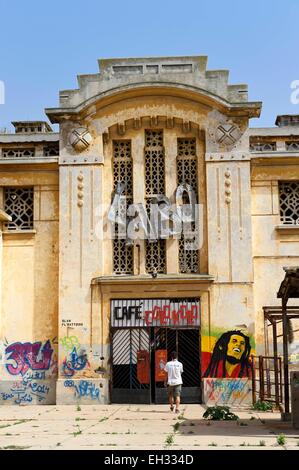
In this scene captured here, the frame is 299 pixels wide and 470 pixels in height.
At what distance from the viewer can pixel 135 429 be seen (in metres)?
16.1

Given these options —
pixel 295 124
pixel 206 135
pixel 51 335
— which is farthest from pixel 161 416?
pixel 295 124

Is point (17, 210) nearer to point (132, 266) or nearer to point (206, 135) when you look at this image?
point (132, 266)

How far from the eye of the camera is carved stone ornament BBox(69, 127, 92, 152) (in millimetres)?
24609

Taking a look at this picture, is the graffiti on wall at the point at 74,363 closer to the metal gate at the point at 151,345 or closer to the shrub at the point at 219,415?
the metal gate at the point at 151,345

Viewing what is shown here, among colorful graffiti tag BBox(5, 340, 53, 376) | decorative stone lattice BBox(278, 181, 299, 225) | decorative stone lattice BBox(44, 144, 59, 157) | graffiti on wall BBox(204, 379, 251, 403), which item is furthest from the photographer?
decorative stone lattice BBox(44, 144, 59, 157)

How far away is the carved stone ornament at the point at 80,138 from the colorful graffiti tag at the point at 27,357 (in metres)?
6.48

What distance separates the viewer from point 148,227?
960 inches

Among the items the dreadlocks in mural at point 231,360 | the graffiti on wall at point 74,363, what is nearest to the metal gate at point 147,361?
the dreadlocks in mural at point 231,360

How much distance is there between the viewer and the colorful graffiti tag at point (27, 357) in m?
24.0

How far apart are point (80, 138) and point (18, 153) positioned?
236 cm

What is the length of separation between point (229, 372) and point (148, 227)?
5338mm

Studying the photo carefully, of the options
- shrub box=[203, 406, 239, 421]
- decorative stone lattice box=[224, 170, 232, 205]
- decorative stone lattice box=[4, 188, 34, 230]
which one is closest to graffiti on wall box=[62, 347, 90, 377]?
decorative stone lattice box=[4, 188, 34, 230]

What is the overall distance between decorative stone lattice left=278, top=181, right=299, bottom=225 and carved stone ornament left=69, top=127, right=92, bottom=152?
21.6ft

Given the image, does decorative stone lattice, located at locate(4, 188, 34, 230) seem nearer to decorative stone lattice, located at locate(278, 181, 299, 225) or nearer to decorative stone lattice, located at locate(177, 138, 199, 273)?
decorative stone lattice, located at locate(177, 138, 199, 273)
